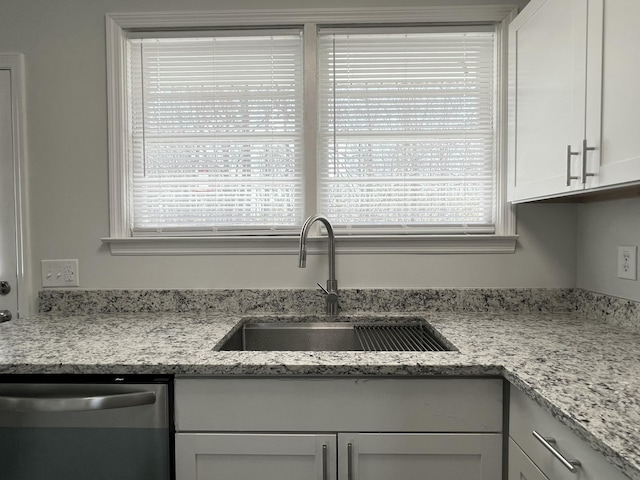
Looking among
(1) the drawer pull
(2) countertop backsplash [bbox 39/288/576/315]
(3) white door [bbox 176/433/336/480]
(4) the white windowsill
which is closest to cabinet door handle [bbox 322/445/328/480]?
(3) white door [bbox 176/433/336/480]

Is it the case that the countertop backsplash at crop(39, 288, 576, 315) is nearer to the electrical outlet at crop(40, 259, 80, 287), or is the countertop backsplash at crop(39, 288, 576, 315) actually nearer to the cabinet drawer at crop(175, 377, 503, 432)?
the electrical outlet at crop(40, 259, 80, 287)

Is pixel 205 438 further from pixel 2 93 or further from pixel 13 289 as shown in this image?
pixel 2 93

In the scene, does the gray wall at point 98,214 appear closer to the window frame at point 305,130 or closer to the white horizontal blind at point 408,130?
the window frame at point 305,130

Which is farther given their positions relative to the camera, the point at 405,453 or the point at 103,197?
the point at 103,197

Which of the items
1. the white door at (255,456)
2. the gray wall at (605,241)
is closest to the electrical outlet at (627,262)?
the gray wall at (605,241)

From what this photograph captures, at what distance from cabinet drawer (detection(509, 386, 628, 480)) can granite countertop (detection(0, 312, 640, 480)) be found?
0.16 feet

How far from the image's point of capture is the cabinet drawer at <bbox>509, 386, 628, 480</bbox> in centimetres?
74

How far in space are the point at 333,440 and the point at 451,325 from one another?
62 cm

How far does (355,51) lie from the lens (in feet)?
5.84

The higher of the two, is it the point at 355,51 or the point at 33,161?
the point at 355,51

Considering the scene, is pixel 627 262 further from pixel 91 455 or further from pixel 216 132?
pixel 91 455

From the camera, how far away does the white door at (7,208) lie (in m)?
1.78

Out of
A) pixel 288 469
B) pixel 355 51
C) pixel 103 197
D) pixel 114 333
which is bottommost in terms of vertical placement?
pixel 288 469

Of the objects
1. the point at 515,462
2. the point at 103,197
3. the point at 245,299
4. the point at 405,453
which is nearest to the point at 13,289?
the point at 103,197
